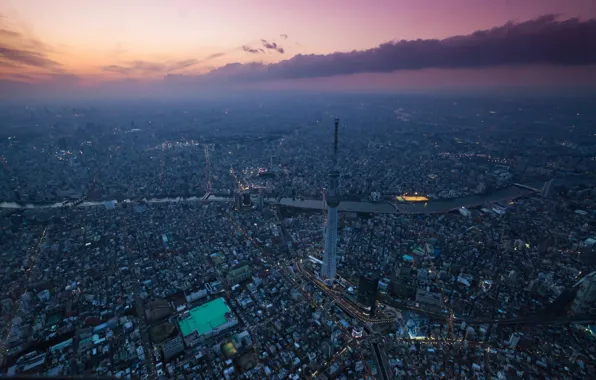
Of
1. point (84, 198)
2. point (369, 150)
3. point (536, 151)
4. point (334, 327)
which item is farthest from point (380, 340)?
point (536, 151)

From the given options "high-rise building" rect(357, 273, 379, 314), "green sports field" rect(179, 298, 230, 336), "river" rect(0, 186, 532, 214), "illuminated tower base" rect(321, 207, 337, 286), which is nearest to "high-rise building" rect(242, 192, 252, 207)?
"river" rect(0, 186, 532, 214)

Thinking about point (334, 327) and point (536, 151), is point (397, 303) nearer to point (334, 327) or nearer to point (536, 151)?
point (334, 327)

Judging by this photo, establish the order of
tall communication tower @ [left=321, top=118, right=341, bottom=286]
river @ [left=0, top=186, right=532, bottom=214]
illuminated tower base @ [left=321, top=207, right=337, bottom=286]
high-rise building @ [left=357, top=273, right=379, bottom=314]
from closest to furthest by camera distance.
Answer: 1. high-rise building @ [left=357, top=273, right=379, bottom=314]
2. tall communication tower @ [left=321, top=118, right=341, bottom=286]
3. illuminated tower base @ [left=321, top=207, right=337, bottom=286]
4. river @ [left=0, top=186, right=532, bottom=214]

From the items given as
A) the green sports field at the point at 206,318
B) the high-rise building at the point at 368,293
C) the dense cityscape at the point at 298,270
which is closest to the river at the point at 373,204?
the dense cityscape at the point at 298,270

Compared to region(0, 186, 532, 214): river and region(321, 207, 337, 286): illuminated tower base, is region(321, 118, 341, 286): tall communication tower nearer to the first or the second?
region(321, 207, 337, 286): illuminated tower base

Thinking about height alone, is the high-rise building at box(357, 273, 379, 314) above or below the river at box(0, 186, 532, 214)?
above

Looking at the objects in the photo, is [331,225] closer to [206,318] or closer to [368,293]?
[368,293]

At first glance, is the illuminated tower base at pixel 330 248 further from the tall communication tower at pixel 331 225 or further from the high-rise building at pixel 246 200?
the high-rise building at pixel 246 200
